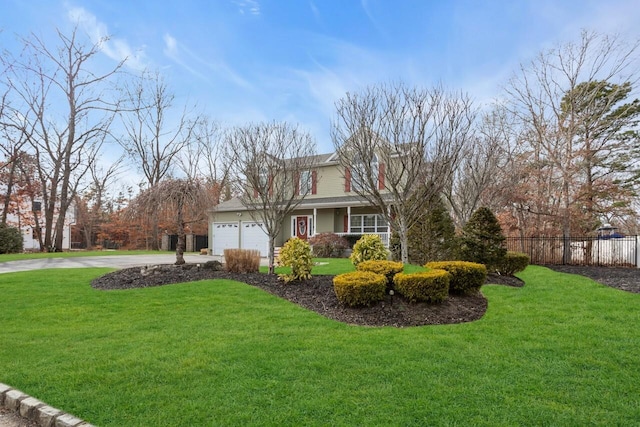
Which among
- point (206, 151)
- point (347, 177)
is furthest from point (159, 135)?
point (347, 177)

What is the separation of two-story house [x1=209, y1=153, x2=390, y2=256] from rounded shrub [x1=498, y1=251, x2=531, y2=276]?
8791 millimetres

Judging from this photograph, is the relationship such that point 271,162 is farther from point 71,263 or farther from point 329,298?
point 71,263

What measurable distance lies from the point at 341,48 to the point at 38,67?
77.4 feet

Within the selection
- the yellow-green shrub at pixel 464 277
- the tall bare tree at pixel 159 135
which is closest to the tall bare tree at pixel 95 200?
the tall bare tree at pixel 159 135

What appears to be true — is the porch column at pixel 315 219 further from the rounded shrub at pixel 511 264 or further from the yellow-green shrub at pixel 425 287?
the yellow-green shrub at pixel 425 287

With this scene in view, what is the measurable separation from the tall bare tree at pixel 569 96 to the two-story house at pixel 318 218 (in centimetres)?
840

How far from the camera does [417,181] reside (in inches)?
410

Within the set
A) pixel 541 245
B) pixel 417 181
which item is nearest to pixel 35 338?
pixel 417 181

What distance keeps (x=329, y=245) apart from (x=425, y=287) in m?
13.2

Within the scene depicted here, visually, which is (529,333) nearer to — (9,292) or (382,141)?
(382,141)

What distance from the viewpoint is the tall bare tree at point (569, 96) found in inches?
676

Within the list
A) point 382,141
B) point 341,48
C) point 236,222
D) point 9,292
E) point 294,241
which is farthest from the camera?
point 236,222

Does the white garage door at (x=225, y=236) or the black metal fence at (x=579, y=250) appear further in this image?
the white garage door at (x=225, y=236)

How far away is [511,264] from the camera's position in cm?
1028
